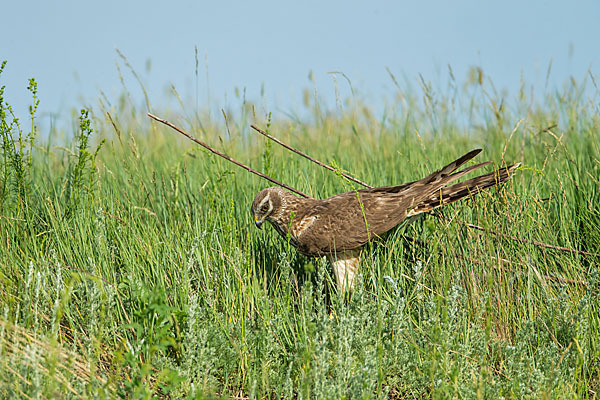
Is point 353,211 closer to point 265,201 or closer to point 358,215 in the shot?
point 358,215

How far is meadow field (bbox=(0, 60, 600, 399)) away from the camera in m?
3.49

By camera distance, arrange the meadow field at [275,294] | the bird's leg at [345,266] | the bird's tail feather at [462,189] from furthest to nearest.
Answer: the bird's leg at [345,266], the bird's tail feather at [462,189], the meadow field at [275,294]

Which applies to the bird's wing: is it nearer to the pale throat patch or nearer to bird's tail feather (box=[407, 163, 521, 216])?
bird's tail feather (box=[407, 163, 521, 216])

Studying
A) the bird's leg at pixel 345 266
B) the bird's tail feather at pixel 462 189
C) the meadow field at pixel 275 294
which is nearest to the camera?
the meadow field at pixel 275 294

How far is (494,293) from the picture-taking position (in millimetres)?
4551

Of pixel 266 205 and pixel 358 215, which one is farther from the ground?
pixel 266 205

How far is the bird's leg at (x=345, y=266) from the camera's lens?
4.80m

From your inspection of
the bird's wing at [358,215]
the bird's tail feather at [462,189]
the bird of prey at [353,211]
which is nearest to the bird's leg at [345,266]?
the bird of prey at [353,211]

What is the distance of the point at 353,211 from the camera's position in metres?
4.79

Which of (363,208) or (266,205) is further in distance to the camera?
(266,205)

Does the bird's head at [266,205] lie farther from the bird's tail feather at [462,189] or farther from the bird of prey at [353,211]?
the bird's tail feather at [462,189]

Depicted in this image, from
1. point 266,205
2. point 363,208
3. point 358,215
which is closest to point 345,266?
point 358,215

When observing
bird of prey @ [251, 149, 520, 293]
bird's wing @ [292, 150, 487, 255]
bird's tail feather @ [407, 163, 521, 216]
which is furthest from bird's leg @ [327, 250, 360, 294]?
bird's tail feather @ [407, 163, 521, 216]

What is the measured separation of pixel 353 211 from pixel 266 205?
0.74 m
